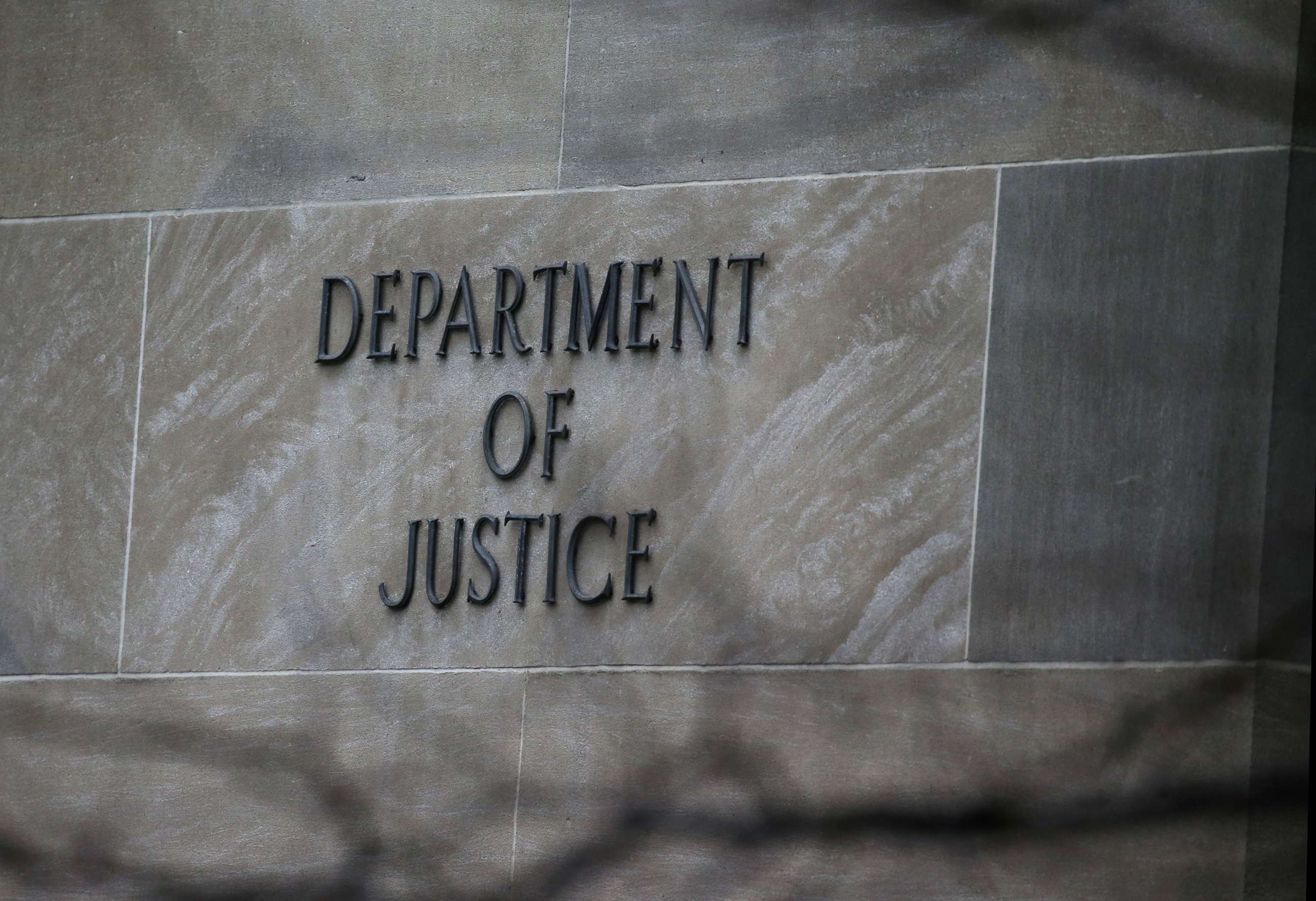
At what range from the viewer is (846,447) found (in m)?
5.06

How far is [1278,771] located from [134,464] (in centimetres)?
288

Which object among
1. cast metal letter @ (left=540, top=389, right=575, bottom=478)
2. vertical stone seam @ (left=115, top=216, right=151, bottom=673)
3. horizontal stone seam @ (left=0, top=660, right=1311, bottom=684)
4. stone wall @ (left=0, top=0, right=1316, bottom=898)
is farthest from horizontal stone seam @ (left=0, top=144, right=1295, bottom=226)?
horizontal stone seam @ (left=0, top=660, right=1311, bottom=684)

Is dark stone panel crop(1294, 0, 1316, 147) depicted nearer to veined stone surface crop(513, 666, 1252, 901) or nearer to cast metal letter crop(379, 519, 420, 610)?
veined stone surface crop(513, 666, 1252, 901)

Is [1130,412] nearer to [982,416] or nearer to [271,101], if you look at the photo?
[982,416]

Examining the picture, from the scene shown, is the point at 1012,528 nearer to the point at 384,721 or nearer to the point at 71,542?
the point at 384,721

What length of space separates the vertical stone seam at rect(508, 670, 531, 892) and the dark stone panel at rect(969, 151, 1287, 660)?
1.05 m

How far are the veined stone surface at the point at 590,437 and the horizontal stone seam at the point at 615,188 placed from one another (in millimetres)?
18

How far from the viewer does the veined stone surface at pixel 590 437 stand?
16.4ft

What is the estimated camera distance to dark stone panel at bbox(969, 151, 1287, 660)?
4734 mm

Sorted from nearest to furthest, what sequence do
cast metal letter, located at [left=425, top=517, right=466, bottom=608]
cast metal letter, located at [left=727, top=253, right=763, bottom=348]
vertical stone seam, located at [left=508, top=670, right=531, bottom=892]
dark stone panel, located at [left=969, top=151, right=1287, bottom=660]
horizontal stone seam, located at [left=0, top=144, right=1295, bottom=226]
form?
dark stone panel, located at [left=969, top=151, right=1287, bottom=660], horizontal stone seam, located at [left=0, top=144, right=1295, bottom=226], vertical stone seam, located at [left=508, top=670, right=531, bottom=892], cast metal letter, located at [left=727, top=253, right=763, bottom=348], cast metal letter, located at [left=425, top=517, right=466, bottom=608]

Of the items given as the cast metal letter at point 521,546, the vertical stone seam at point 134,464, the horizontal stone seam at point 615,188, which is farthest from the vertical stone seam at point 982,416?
the vertical stone seam at point 134,464

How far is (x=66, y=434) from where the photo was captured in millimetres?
5766

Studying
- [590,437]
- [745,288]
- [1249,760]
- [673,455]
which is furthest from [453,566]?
[1249,760]

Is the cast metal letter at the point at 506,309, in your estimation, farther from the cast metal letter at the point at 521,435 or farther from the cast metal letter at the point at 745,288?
the cast metal letter at the point at 745,288
